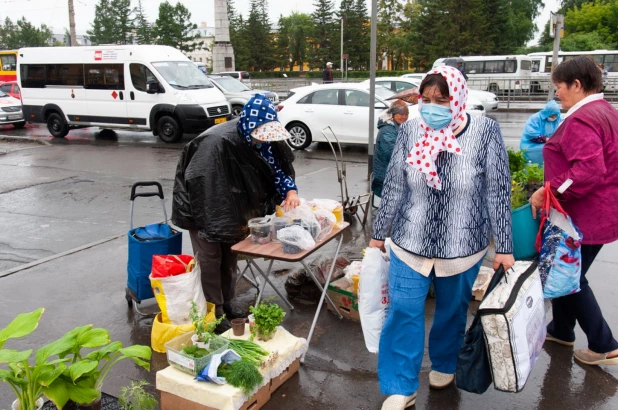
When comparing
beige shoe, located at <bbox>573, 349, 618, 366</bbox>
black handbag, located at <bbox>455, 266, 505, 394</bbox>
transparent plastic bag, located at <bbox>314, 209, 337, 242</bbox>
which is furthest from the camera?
transparent plastic bag, located at <bbox>314, 209, 337, 242</bbox>

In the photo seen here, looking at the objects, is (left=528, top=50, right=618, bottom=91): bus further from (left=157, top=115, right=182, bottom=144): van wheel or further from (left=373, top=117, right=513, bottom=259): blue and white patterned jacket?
(left=373, top=117, right=513, bottom=259): blue and white patterned jacket

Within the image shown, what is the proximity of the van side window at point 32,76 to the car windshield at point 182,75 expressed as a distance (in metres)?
4.12

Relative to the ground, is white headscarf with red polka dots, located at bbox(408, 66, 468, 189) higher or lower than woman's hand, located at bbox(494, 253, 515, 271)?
higher

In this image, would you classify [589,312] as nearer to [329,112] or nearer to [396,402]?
[396,402]

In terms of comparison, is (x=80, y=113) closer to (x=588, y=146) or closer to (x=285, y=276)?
(x=285, y=276)

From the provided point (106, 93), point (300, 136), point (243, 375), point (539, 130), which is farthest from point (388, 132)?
point (106, 93)

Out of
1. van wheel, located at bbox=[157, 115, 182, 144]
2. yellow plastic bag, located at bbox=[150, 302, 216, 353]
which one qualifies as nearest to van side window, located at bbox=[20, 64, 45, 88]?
van wheel, located at bbox=[157, 115, 182, 144]

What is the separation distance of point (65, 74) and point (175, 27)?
7030cm

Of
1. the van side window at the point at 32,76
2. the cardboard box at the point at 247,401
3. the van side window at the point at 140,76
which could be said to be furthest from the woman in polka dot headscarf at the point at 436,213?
the van side window at the point at 32,76

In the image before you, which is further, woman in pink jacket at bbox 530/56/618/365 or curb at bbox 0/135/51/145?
curb at bbox 0/135/51/145

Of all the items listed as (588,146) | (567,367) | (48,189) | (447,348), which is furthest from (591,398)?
(48,189)

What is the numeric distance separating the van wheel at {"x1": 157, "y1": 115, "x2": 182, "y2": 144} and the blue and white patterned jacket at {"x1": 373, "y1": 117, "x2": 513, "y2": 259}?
12.4m

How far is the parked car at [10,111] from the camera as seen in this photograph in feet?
60.4

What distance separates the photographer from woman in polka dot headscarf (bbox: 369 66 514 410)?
2795 mm
